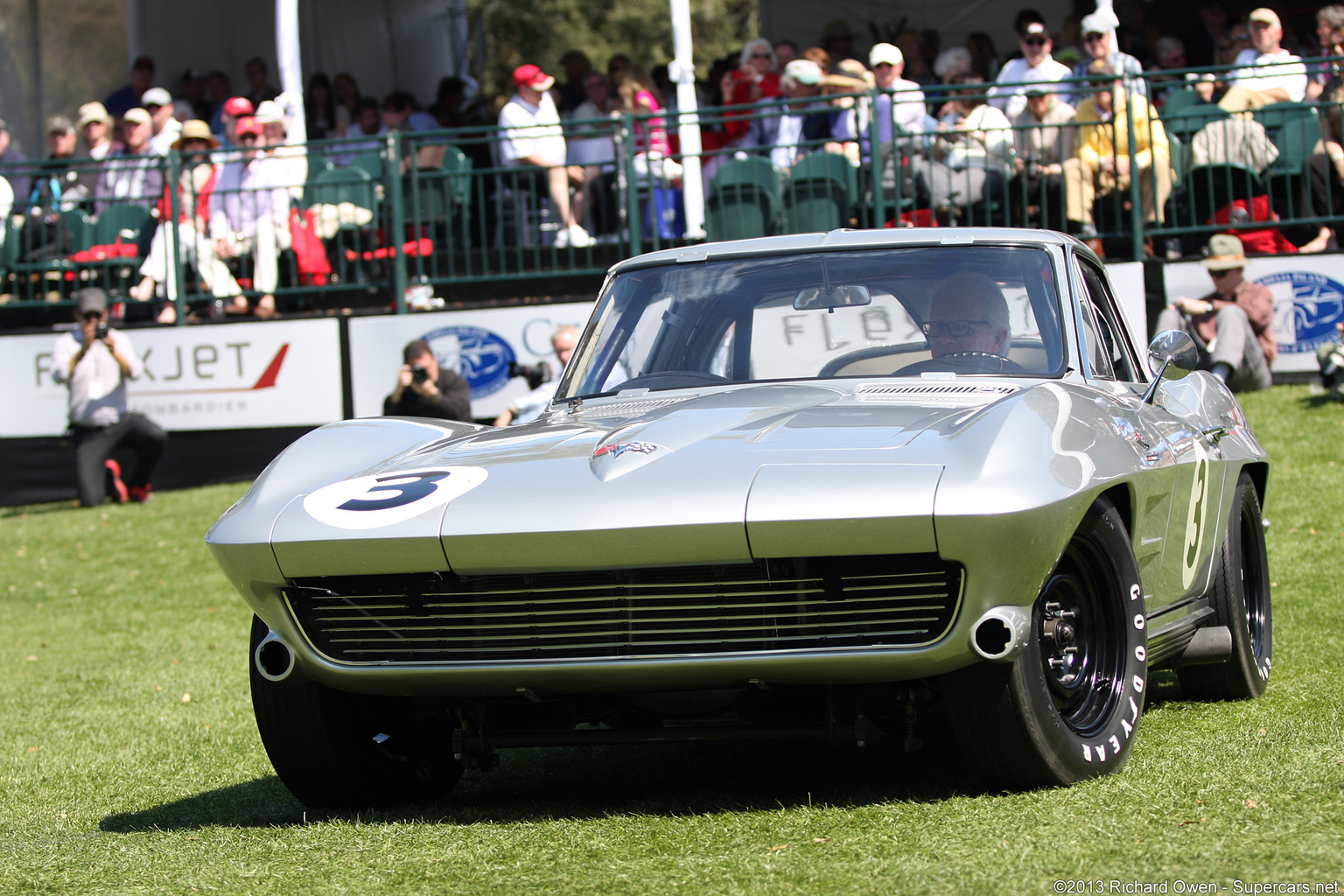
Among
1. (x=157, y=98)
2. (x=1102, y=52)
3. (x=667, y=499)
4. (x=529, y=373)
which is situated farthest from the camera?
(x=157, y=98)

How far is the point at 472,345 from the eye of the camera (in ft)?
43.9

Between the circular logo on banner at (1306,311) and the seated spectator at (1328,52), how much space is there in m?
1.57

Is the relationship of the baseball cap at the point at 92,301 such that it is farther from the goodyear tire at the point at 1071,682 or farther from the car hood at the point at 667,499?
the goodyear tire at the point at 1071,682

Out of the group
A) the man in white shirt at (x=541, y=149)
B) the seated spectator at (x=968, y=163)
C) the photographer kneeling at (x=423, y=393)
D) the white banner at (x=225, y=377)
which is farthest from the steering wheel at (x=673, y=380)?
the white banner at (x=225, y=377)

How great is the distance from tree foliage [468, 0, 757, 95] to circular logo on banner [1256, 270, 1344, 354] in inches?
1203

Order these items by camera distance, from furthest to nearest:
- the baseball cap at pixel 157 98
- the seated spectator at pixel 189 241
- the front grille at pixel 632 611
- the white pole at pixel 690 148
Result: 1. the baseball cap at pixel 157 98
2. the seated spectator at pixel 189 241
3. the white pole at pixel 690 148
4. the front grille at pixel 632 611

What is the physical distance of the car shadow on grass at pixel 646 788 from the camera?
4.00 metres

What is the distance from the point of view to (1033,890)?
2.95 meters

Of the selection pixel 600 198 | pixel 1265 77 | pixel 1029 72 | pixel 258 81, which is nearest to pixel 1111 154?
pixel 1029 72

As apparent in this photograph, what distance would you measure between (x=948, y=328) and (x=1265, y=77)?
8.97 m

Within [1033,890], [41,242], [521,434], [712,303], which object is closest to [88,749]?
[521,434]

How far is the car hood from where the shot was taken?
3383 millimetres

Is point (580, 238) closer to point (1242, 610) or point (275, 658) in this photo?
point (1242, 610)

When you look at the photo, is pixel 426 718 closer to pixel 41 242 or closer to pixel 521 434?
pixel 521 434
